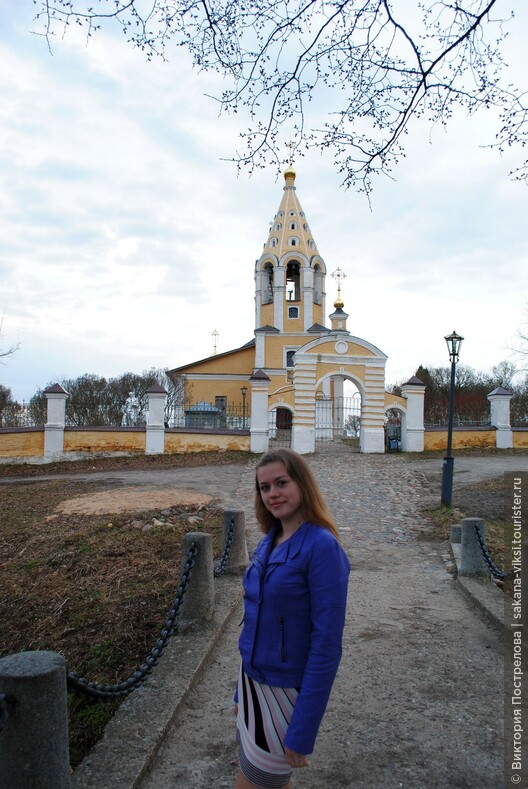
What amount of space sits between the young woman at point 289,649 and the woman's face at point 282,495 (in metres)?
0.06

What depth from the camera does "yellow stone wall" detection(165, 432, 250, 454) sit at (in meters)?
20.0

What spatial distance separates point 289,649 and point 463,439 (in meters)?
20.9

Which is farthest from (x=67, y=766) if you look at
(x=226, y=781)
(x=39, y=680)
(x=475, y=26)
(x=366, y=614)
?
(x=475, y=26)

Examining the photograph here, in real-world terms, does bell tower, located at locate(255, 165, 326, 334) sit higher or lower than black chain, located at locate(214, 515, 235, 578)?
higher

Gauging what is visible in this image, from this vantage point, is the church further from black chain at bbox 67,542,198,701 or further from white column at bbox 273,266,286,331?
black chain at bbox 67,542,198,701

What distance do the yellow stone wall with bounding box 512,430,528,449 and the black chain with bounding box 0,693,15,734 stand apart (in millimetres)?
22411

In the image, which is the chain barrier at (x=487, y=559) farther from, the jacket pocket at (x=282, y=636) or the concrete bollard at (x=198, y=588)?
the jacket pocket at (x=282, y=636)

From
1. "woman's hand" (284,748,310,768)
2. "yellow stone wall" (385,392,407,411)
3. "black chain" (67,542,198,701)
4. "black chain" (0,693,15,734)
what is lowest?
"black chain" (67,542,198,701)

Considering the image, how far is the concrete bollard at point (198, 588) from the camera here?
14.4 ft

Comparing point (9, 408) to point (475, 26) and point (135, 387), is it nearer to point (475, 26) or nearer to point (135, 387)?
point (135, 387)

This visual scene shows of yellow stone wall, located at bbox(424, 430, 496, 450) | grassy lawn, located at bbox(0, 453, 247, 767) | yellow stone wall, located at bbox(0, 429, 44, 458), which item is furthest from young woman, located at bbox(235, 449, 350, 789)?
yellow stone wall, located at bbox(424, 430, 496, 450)

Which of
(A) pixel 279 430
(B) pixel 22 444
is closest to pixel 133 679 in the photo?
(B) pixel 22 444

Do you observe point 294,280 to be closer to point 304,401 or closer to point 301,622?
point 304,401

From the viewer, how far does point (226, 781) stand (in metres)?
2.74
